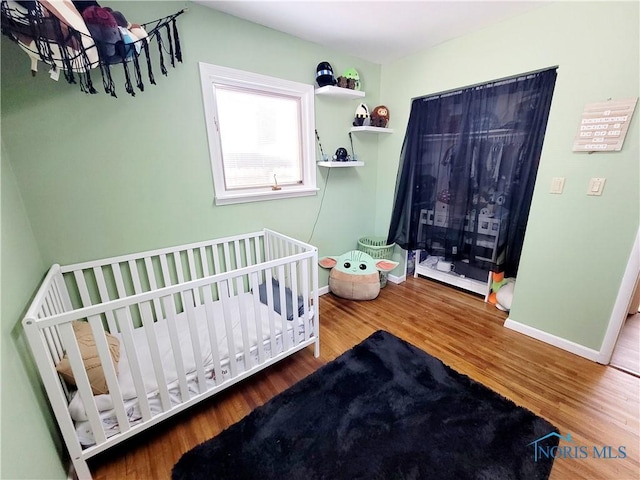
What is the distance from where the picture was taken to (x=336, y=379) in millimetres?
1703

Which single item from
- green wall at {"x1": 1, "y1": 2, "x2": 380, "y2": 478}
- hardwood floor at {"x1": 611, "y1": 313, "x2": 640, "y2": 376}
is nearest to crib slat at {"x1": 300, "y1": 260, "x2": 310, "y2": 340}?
green wall at {"x1": 1, "y1": 2, "x2": 380, "y2": 478}

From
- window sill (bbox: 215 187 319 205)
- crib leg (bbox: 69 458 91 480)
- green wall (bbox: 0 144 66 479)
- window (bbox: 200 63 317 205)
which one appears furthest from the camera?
window sill (bbox: 215 187 319 205)

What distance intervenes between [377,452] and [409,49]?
3.01 meters

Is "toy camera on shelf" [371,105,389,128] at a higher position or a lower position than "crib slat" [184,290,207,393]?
higher

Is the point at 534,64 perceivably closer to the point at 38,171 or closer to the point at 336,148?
the point at 336,148

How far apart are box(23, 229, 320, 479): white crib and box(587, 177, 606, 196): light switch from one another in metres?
1.86

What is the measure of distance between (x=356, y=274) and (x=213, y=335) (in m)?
1.57

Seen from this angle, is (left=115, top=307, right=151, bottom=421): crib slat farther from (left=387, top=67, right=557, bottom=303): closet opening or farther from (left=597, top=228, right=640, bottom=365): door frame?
(left=597, top=228, right=640, bottom=365): door frame

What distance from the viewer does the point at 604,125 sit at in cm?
160

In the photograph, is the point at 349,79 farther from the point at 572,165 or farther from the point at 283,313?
the point at 283,313

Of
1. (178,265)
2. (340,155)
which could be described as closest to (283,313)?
(178,265)

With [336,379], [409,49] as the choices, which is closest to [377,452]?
[336,379]

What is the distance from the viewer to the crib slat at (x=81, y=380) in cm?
102

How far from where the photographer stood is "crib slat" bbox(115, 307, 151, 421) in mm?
1106
